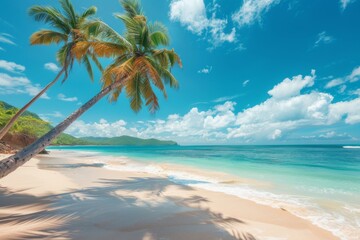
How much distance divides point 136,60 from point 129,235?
619cm

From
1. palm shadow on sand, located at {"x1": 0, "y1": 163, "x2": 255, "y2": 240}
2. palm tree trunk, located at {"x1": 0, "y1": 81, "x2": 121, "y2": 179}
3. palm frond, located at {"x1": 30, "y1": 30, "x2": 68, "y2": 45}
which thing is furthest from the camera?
palm frond, located at {"x1": 30, "y1": 30, "x2": 68, "y2": 45}

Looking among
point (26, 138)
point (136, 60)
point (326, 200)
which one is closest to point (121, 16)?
point (136, 60)

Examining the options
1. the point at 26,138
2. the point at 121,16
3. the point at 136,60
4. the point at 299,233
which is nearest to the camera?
the point at 299,233

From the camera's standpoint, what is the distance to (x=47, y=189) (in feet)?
19.9

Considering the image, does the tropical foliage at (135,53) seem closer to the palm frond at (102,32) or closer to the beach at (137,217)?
the palm frond at (102,32)

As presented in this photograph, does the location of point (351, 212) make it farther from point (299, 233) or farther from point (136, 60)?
point (136, 60)

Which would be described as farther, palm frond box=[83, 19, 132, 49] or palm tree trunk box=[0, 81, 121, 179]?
palm frond box=[83, 19, 132, 49]

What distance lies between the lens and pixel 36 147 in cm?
423

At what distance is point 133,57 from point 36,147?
5.02 meters

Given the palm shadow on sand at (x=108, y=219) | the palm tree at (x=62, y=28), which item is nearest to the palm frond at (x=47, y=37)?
the palm tree at (x=62, y=28)

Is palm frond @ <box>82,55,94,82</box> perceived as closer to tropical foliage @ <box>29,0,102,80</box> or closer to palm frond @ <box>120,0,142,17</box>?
tropical foliage @ <box>29,0,102,80</box>

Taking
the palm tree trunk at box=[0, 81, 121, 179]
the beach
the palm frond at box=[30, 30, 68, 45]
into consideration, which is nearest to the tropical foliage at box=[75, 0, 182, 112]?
the palm tree trunk at box=[0, 81, 121, 179]

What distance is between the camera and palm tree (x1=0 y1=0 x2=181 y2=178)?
688 cm

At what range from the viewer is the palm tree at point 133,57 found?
6879 mm
